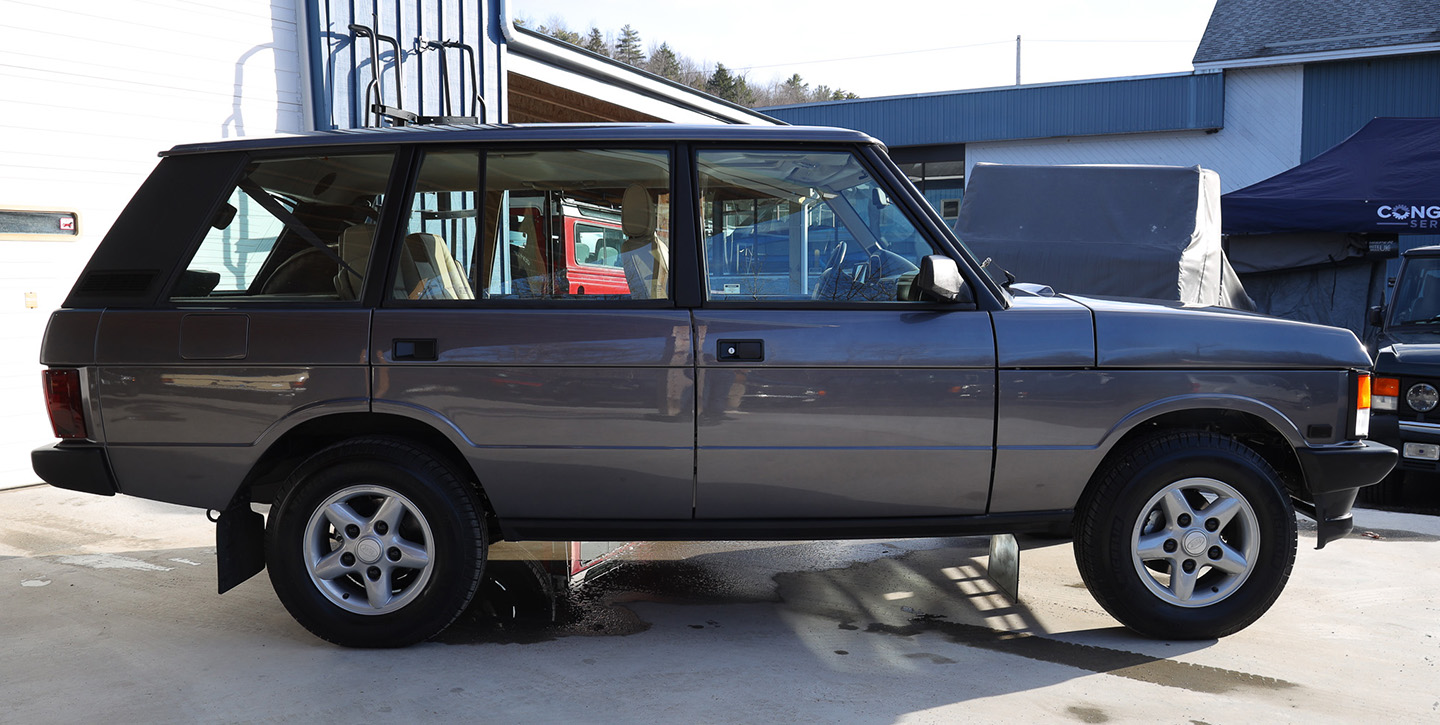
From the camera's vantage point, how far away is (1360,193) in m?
13.2

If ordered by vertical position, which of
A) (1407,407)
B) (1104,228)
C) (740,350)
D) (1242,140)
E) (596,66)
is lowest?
(1407,407)

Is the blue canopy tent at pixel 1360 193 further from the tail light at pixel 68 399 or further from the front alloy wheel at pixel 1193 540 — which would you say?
the tail light at pixel 68 399

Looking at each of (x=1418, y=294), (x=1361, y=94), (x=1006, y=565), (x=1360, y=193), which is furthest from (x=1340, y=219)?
(x=1361, y=94)

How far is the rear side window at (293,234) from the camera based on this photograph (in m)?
3.95

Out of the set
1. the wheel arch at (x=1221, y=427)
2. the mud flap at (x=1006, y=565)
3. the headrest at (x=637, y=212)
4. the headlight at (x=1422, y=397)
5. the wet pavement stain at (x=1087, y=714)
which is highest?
the headrest at (x=637, y=212)

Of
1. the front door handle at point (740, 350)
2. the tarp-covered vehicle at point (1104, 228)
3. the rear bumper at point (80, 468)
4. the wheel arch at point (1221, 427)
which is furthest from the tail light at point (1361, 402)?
the rear bumper at point (80, 468)

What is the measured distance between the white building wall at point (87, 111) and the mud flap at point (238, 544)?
445 cm

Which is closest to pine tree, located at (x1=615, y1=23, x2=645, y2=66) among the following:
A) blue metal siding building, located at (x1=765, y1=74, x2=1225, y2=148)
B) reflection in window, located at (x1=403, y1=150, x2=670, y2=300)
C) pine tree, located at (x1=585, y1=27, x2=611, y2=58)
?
pine tree, located at (x1=585, y1=27, x2=611, y2=58)

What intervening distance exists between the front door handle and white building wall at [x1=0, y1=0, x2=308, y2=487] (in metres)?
6.18

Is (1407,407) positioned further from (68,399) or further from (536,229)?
(68,399)

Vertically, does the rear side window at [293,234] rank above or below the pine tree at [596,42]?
below

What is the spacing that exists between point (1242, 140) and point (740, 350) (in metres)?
26.4

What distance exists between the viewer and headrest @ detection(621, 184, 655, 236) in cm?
393

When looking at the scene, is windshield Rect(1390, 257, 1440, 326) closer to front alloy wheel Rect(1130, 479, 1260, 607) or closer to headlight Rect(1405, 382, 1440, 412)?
headlight Rect(1405, 382, 1440, 412)
